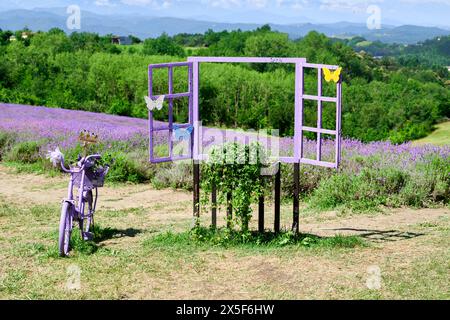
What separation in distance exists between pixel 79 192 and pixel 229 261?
1.79 metres

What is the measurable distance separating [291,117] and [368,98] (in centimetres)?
1172

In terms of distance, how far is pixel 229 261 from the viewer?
641 cm

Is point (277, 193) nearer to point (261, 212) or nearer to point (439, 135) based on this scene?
point (261, 212)

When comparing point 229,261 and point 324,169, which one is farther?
point 324,169

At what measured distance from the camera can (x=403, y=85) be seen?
3978cm

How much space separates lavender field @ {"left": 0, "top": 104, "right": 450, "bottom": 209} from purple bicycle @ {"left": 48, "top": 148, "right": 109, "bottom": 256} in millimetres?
1530

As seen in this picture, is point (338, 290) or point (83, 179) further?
point (83, 179)

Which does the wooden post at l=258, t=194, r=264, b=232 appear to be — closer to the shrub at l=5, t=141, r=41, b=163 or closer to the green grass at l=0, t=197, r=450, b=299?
the green grass at l=0, t=197, r=450, b=299

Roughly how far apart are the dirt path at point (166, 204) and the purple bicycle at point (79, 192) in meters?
2.03

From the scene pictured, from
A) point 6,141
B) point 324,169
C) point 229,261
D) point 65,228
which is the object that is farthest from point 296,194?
point 6,141

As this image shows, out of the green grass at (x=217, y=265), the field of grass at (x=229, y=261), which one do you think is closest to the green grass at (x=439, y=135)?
the field of grass at (x=229, y=261)

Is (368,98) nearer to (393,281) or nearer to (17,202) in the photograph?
(17,202)

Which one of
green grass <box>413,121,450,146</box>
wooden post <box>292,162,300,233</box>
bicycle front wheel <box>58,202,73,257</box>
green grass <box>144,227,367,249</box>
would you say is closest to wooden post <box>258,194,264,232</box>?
green grass <box>144,227,367,249</box>

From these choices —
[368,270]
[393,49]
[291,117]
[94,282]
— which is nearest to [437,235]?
[368,270]
